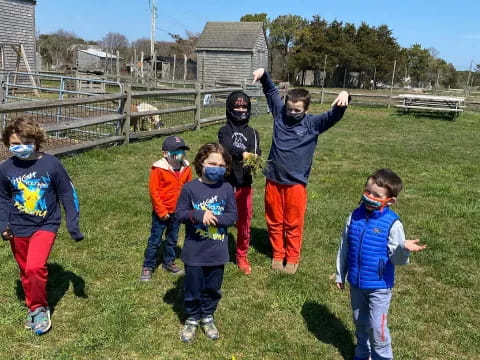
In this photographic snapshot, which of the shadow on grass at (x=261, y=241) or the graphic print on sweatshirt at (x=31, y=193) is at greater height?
the graphic print on sweatshirt at (x=31, y=193)

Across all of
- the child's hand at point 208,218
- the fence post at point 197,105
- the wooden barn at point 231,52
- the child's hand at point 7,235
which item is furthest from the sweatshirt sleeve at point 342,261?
the wooden barn at point 231,52

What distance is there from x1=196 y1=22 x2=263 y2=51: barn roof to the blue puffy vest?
3221 cm

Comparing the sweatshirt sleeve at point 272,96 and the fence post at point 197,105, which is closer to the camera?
the sweatshirt sleeve at point 272,96

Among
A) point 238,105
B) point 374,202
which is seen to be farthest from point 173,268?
point 374,202

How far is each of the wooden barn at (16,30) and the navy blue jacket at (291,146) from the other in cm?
2145

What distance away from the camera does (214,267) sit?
11.0 ft

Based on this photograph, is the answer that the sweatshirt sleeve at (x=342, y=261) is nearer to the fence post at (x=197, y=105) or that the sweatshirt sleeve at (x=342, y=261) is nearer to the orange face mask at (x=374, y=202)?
the orange face mask at (x=374, y=202)

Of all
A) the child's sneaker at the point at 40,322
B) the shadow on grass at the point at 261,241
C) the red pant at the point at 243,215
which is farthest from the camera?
the shadow on grass at the point at 261,241

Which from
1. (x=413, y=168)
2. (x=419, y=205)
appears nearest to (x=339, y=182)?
(x=419, y=205)

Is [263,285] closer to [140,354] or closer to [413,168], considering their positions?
[140,354]

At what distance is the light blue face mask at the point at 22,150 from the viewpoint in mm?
3217

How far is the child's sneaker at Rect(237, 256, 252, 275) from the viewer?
463cm

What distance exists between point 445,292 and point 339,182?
3943 mm

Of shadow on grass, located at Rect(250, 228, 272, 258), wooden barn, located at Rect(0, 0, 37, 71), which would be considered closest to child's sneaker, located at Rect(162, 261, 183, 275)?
shadow on grass, located at Rect(250, 228, 272, 258)
